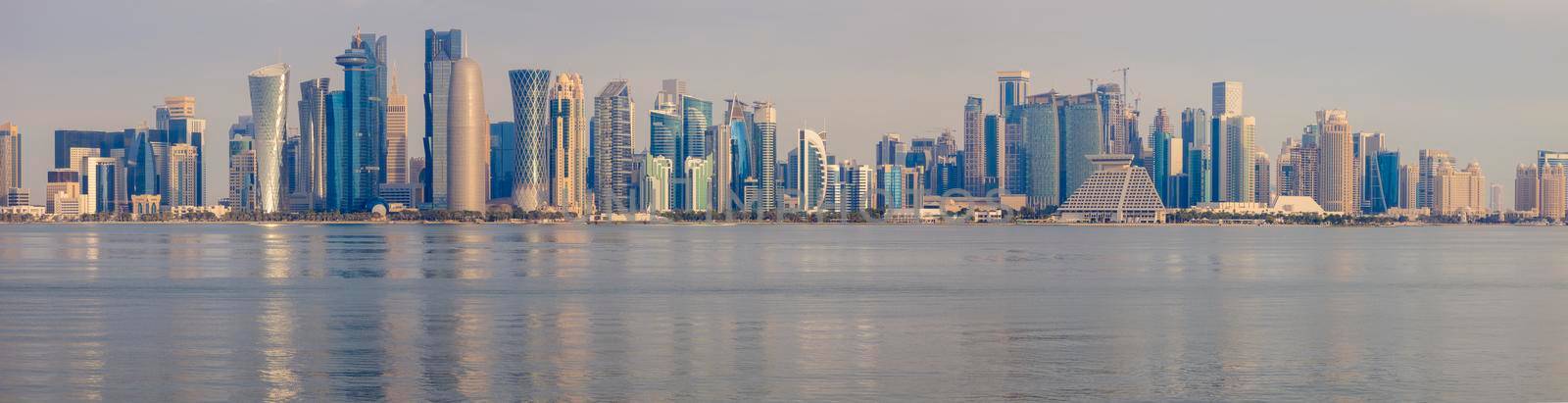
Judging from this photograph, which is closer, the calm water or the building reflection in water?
the building reflection in water

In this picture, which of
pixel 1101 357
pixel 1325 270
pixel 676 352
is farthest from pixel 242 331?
pixel 1325 270

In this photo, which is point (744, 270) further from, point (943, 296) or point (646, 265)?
point (943, 296)

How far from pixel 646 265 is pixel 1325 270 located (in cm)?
4559

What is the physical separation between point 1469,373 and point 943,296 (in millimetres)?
31078

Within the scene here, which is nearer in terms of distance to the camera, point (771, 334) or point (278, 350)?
point (278, 350)

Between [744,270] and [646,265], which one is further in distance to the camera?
[646,265]

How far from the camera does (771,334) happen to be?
48.3 metres

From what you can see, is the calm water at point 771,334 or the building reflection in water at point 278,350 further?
the calm water at point 771,334

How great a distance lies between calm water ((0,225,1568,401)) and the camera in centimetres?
3550

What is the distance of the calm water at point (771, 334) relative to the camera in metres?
35.5

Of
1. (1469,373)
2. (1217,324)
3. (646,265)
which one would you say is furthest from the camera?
(646,265)

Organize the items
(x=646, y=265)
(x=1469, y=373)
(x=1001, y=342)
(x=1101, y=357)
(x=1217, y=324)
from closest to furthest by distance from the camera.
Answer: (x=1469, y=373)
(x=1101, y=357)
(x=1001, y=342)
(x=1217, y=324)
(x=646, y=265)

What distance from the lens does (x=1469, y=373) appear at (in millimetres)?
38906

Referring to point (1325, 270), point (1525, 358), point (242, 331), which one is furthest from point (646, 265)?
point (1525, 358)
